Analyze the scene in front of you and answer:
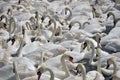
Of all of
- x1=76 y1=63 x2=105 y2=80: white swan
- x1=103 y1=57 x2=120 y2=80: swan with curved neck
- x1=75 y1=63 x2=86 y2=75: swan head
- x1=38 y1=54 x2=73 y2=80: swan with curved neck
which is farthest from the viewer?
x1=38 y1=54 x2=73 y2=80: swan with curved neck

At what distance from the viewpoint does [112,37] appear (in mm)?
12656

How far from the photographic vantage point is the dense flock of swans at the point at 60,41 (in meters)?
10.0

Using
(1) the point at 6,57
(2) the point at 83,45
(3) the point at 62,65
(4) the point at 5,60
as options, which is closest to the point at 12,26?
(2) the point at 83,45

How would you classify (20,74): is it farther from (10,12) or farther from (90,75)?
(10,12)

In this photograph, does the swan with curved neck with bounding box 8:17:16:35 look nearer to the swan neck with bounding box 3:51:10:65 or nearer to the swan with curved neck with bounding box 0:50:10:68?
the swan neck with bounding box 3:51:10:65

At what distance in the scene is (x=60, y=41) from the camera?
13078 mm

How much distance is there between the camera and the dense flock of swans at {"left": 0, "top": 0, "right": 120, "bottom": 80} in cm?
1002

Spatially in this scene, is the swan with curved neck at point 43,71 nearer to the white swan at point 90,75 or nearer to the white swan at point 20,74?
the white swan at point 20,74

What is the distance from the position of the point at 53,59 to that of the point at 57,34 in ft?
11.3

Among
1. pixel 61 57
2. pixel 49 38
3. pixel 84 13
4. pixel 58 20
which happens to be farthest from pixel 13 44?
pixel 84 13

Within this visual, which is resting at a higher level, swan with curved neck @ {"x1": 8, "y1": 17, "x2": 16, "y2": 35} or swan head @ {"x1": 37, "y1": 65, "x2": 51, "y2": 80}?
swan head @ {"x1": 37, "y1": 65, "x2": 51, "y2": 80}

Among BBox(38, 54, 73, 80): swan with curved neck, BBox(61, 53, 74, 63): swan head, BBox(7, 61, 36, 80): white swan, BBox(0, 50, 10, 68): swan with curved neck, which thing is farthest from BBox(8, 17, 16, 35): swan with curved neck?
BBox(7, 61, 36, 80): white swan

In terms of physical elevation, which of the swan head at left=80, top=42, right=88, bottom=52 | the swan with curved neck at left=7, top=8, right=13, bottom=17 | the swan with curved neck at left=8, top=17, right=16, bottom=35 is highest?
the swan head at left=80, top=42, right=88, bottom=52

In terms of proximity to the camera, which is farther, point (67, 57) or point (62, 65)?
point (67, 57)
